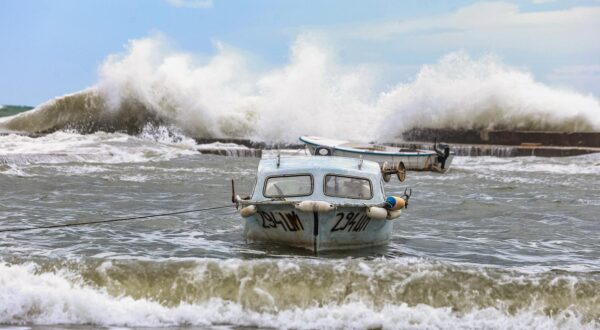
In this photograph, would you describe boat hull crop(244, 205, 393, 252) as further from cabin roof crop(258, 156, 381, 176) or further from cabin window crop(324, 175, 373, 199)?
cabin roof crop(258, 156, 381, 176)

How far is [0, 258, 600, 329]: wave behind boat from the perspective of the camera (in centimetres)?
905

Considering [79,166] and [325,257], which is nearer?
[325,257]

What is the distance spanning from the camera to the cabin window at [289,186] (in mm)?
11992

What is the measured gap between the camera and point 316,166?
1225 centimetres

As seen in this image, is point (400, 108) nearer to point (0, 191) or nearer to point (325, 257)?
point (0, 191)

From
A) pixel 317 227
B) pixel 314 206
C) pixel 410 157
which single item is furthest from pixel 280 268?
pixel 410 157

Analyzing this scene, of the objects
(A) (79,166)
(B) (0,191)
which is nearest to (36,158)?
(A) (79,166)

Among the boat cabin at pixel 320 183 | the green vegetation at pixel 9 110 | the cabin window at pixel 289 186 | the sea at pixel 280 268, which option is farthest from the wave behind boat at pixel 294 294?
the green vegetation at pixel 9 110

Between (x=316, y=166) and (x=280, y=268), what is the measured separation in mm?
2314

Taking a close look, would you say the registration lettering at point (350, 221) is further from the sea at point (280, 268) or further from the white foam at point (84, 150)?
the white foam at point (84, 150)

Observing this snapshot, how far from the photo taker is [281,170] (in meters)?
12.4

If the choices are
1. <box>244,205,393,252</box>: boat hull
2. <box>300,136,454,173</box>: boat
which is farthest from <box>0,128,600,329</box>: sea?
<box>300,136,454,173</box>: boat

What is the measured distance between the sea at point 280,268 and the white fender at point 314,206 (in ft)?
2.01

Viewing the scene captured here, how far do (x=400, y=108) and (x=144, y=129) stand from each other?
14.2m
